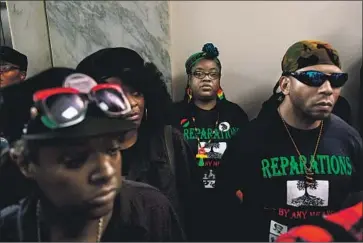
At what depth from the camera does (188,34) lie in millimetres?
2592

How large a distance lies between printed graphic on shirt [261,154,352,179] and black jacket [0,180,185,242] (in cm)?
54

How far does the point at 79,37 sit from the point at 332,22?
1847 millimetres

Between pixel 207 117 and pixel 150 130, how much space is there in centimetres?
94

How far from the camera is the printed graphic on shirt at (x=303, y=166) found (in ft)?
4.35

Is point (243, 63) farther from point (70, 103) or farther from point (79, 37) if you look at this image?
point (70, 103)

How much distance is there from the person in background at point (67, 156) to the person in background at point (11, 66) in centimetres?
32

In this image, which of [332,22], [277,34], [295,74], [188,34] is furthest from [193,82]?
[332,22]

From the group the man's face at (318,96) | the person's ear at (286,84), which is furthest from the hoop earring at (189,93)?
the man's face at (318,96)

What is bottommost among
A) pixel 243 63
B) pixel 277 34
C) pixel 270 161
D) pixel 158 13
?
pixel 270 161

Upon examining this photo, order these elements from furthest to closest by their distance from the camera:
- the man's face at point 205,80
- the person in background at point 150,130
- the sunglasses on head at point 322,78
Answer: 1. the man's face at point 205,80
2. the sunglasses on head at point 322,78
3. the person in background at point 150,130

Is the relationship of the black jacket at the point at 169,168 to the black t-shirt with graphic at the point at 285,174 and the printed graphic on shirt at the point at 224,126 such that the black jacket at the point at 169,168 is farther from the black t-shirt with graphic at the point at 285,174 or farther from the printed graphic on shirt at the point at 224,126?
the printed graphic on shirt at the point at 224,126

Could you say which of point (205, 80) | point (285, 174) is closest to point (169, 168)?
point (285, 174)

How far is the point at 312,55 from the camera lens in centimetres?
132

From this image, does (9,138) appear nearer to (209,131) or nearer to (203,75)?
(209,131)
